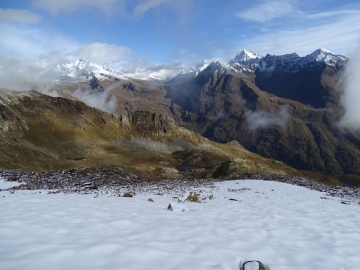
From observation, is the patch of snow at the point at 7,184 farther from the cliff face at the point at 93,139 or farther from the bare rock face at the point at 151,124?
the bare rock face at the point at 151,124

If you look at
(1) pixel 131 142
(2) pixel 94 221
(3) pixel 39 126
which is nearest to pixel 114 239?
(2) pixel 94 221

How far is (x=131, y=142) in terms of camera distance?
474ft

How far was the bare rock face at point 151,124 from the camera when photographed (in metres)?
164

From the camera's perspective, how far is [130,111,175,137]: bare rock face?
164375 mm

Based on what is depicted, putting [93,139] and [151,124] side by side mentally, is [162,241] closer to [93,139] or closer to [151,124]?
[93,139]

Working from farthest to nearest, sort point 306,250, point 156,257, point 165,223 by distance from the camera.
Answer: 1. point 165,223
2. point 306,250
3. point 156,257

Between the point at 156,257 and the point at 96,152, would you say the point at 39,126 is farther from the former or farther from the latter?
the point at 156,257

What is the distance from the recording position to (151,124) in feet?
552

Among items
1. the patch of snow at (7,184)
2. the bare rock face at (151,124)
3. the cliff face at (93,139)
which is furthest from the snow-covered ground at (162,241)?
the bare rock face at (151,124)

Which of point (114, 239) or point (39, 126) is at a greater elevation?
point (39, 126)

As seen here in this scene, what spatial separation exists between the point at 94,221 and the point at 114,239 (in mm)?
1907

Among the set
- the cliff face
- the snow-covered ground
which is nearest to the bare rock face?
the cliff face

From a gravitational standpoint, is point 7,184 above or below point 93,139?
below

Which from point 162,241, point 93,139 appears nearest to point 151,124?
point 93,139
